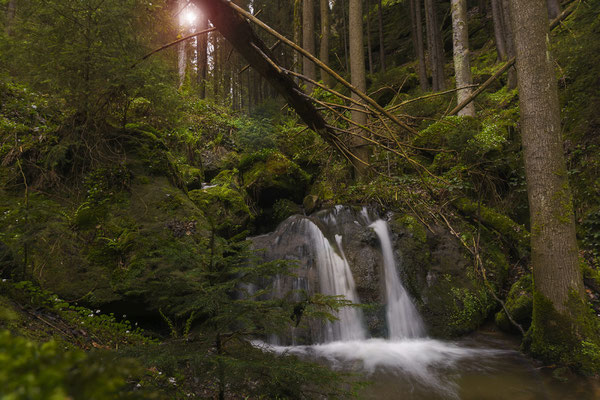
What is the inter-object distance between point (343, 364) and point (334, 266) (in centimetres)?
226

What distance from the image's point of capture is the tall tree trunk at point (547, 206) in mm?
4215

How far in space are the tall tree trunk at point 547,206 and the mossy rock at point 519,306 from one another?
0.58 metres

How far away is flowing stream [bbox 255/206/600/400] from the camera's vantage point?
13.7 ft

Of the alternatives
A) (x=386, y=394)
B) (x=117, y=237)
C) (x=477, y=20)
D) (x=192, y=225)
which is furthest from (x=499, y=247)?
(x=477, y=20)

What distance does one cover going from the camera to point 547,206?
452cm

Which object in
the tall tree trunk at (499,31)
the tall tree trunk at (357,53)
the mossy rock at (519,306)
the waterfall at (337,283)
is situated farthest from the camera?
the tall tree trunk at (499,31)

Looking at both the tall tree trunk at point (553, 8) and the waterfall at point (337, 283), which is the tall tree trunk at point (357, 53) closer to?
the waterfall at point (337, 283)

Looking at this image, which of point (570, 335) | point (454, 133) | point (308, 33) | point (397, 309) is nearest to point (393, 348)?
point (397, 309)

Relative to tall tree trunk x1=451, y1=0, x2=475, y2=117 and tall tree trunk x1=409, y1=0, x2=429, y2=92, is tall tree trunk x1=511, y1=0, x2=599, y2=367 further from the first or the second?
tall tree trunk x1=409, y1=0, x2=429, y2=92

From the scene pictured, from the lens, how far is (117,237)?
177 inches

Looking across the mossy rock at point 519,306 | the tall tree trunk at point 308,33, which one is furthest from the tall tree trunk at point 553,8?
the mossy rock at point 519,306

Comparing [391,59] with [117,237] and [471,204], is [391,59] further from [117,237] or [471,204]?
[117,237]

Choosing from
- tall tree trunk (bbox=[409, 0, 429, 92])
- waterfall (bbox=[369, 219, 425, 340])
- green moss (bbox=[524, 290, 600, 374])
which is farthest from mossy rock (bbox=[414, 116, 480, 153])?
tall tree trunk (bbox=[409, 0, 429, 92])

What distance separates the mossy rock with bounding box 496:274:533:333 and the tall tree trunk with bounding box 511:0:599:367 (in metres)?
0.58
